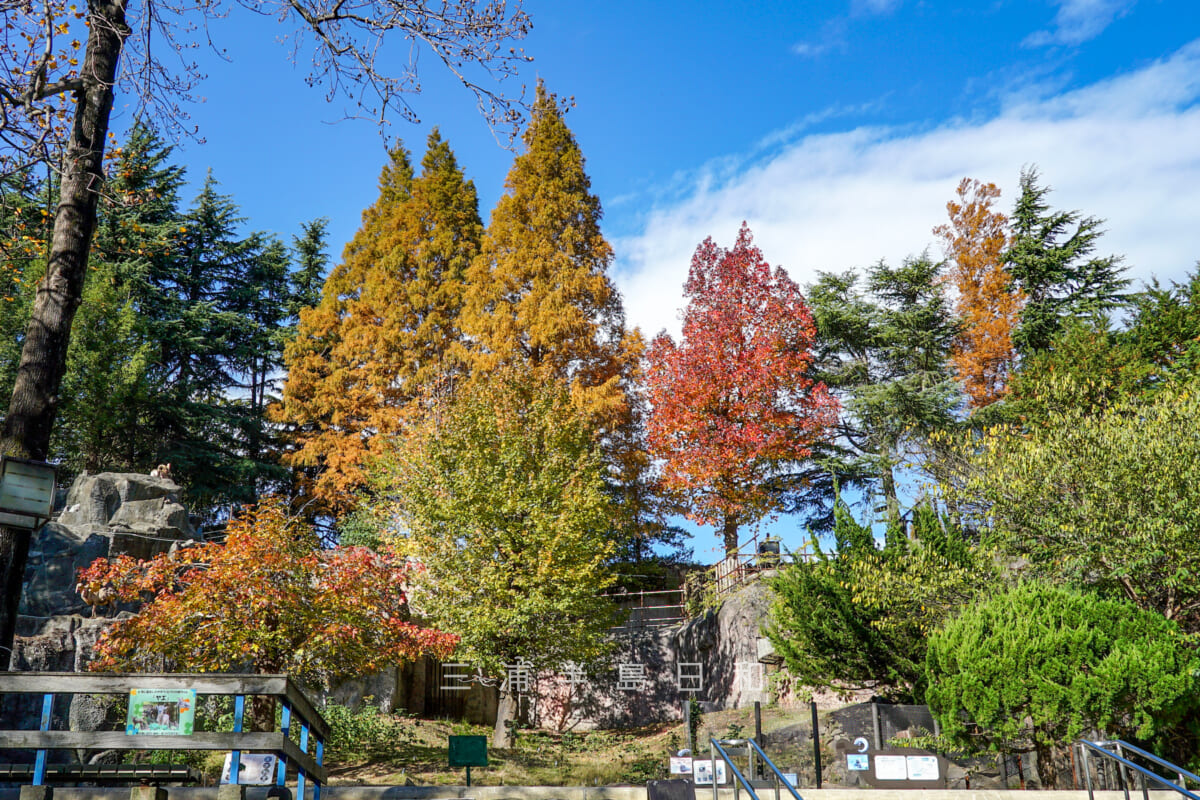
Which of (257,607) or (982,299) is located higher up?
(982,299)

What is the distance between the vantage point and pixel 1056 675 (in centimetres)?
1074

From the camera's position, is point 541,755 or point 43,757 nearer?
point 43,757

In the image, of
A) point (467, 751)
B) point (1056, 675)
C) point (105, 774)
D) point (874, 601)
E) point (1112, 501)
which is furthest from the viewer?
point (874, 601)

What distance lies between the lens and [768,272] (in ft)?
78.2

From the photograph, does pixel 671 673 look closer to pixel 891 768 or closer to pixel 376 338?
pixel 891 768

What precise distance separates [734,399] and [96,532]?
14.3 m

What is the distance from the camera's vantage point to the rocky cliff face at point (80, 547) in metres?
13.0

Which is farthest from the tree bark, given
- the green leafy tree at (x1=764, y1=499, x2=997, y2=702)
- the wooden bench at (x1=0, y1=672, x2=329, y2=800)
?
the green leafy tree at (x1=764, y1=499, x2=997, y2=702)

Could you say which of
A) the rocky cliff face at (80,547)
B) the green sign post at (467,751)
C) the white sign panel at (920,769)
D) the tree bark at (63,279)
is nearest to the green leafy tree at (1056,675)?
the white sign panel at (920,769)

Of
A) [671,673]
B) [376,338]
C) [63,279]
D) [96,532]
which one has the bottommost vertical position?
[671,673]

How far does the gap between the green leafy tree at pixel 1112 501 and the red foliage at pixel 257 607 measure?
9687mm

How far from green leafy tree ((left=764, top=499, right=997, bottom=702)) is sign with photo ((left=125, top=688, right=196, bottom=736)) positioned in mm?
10996

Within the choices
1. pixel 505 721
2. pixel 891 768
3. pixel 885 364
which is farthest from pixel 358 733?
pixel 885 364

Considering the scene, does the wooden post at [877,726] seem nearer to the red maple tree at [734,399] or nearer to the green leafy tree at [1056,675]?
the green leafy tree at [1056,675]
